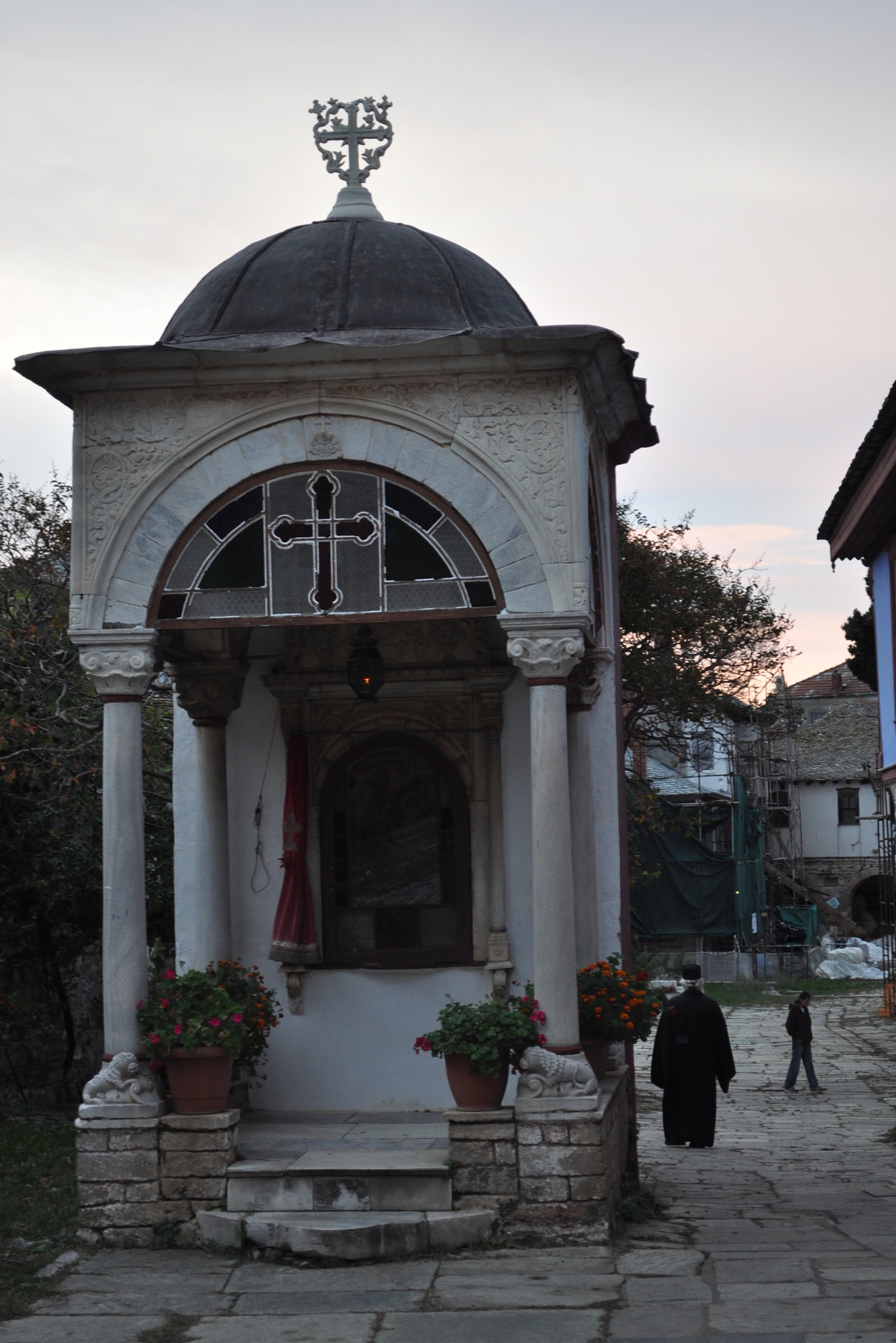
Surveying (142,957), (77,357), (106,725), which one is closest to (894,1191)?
(142,957)

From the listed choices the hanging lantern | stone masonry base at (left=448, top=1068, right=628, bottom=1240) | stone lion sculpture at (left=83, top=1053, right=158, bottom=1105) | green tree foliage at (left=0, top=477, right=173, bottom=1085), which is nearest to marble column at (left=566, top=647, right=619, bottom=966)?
the hanging lantern

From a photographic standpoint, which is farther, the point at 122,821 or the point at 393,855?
the point at 393,855

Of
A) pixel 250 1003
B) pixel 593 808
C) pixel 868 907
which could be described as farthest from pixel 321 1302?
pixel 868 907

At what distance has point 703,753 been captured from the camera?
39.3 meters

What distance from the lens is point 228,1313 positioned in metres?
7.04

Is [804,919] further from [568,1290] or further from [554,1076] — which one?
[568,1290]

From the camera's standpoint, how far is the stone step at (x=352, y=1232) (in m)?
7.82

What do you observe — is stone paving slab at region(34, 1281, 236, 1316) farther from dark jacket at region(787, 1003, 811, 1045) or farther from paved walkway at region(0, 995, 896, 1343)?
dark jacket at region(787, 1003, 811, 1045)

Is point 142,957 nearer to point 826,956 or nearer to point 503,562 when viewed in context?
point 503,562

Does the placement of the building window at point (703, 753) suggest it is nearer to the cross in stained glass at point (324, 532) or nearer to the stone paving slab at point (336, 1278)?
the cross in stained glass at point (324, 532)

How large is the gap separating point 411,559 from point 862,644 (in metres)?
16.5

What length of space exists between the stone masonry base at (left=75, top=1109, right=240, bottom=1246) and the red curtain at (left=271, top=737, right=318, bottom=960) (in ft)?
6.54

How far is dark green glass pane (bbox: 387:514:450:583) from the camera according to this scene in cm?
867

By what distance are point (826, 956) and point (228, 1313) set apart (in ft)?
104
